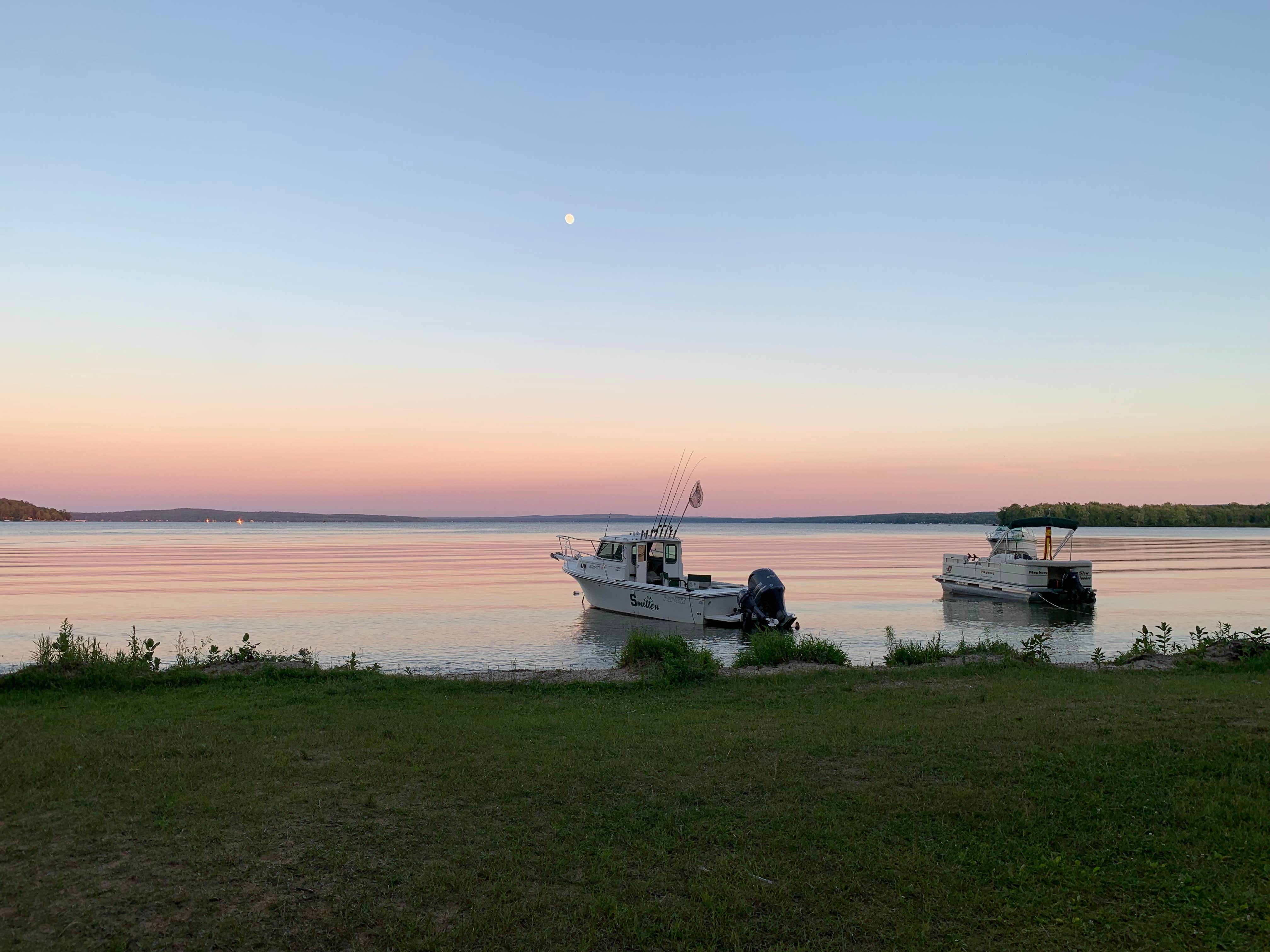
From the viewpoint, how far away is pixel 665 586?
3103 centimetres

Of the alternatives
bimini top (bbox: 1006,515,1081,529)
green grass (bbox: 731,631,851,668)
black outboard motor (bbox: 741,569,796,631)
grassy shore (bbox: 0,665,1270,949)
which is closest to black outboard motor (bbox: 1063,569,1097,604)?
bimini top (bbox: 1006,515,1081,529)

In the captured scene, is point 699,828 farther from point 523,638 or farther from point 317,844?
point 523,638

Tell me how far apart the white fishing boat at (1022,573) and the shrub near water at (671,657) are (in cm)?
2656

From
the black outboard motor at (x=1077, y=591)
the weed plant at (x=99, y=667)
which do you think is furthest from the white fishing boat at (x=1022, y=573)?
the weed plant at (x=99, y=667)

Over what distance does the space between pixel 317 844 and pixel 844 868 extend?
12.7ft

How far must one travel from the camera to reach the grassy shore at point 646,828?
503 centimetres

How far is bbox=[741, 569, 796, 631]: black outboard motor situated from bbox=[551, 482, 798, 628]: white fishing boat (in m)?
0.02

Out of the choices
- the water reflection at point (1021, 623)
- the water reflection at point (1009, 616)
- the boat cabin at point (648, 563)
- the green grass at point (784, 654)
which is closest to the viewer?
the green grass at point (784, 654)

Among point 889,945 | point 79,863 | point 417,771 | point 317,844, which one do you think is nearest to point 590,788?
point 417,771

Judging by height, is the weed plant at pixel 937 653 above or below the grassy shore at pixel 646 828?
below

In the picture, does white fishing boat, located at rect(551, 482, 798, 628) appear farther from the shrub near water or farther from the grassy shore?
the grassy shore

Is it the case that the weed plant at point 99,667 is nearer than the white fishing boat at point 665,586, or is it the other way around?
the weed plant at point 99,667

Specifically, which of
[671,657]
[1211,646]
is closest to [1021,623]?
[1211,646]

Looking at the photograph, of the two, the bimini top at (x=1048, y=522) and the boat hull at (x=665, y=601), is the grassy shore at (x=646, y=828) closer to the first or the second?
the boat hull at (x=665, y=601)
